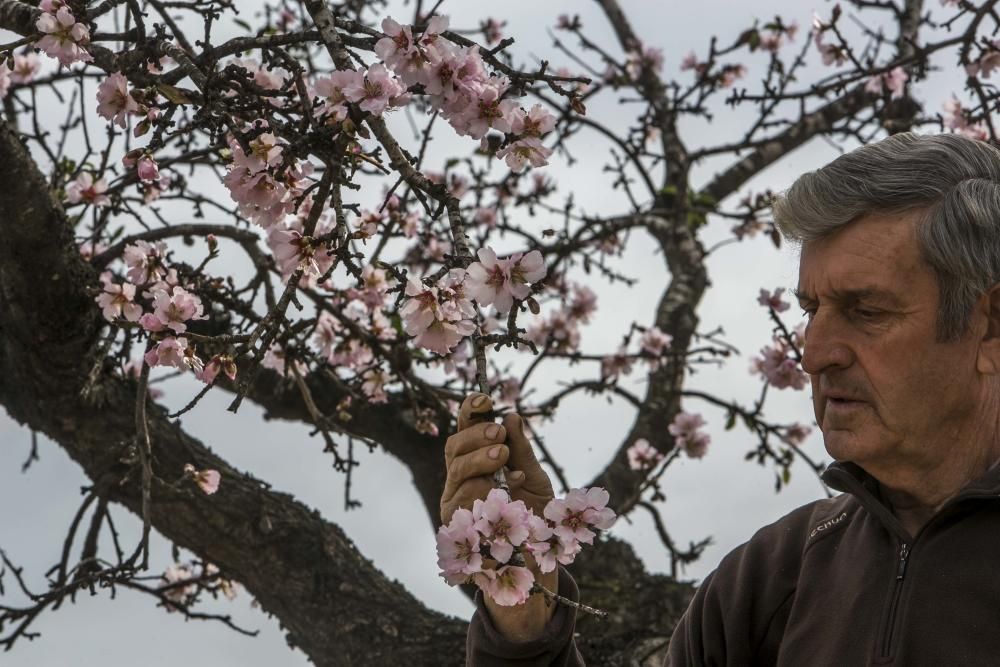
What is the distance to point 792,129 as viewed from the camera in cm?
637

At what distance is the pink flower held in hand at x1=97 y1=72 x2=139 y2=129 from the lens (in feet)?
8.55

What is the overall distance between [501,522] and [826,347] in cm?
61

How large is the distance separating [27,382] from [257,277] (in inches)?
34.3

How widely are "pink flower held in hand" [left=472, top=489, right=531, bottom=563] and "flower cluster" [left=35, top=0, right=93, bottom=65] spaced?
1.59m

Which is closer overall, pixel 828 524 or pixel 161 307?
pixel 828 524

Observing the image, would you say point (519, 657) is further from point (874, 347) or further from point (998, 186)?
point (998, 186)

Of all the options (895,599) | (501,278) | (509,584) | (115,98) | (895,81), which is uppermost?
(895,81)

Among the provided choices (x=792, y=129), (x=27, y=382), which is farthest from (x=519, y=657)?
(x=792, y=129)

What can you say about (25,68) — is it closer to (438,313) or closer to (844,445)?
(438,313)

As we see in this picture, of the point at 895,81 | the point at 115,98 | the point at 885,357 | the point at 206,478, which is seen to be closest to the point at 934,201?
the point at 885,357

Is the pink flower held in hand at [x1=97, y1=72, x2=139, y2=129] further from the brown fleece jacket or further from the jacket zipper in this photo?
the jacket zipper

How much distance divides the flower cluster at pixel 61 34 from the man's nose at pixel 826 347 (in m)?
1.70

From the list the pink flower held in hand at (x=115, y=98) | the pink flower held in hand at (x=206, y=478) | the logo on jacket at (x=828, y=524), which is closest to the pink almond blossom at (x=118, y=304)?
the pink flower held in hand at (x=206, y=478)

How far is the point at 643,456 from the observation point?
4699mm
